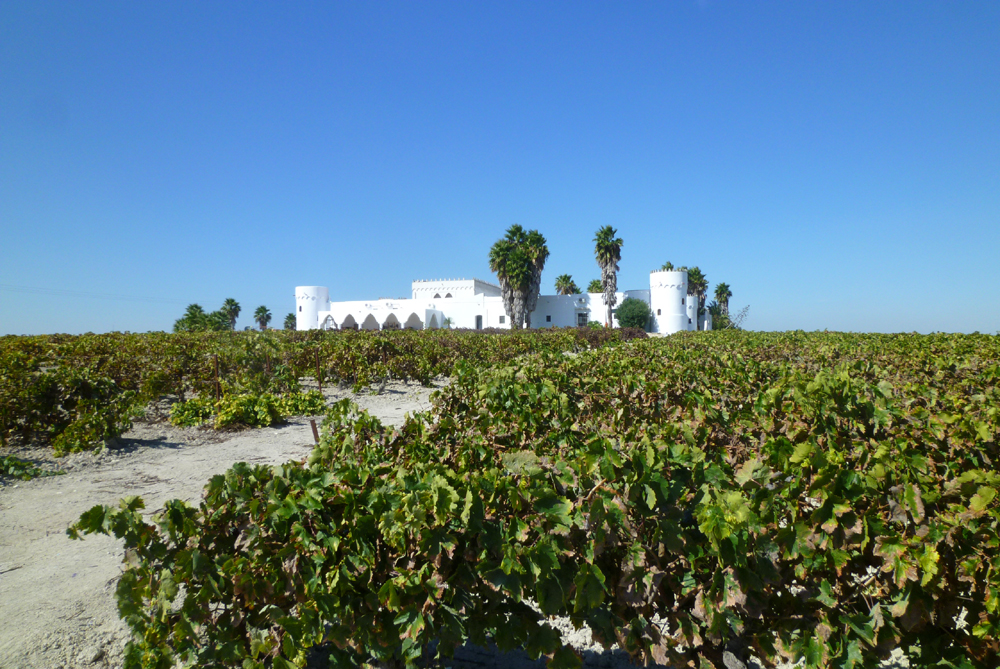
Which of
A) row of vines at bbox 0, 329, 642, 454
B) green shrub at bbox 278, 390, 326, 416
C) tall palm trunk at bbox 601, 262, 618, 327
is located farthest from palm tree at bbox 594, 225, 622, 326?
green shrub at bbox 278, 390, 326, 416

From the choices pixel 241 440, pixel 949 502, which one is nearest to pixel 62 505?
pixel 241 440

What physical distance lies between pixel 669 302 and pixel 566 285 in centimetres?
1803

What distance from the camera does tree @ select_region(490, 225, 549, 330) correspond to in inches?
2017

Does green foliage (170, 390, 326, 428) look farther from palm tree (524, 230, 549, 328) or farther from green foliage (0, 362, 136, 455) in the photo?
palm tree (524, 230, 549, 328)

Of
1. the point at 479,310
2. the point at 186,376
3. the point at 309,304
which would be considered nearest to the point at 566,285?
the point at 479,310

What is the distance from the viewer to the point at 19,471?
643 centimetres

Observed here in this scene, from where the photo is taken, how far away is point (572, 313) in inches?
2338

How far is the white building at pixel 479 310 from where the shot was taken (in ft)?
184

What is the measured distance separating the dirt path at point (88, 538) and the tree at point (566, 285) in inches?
2462

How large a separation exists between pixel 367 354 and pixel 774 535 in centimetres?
1421

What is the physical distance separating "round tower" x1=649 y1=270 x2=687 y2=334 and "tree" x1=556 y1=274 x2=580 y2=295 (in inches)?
626

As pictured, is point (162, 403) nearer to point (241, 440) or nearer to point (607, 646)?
point (241, 440)

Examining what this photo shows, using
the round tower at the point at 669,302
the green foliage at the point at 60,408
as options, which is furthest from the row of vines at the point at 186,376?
the round tower at the point at 669,302

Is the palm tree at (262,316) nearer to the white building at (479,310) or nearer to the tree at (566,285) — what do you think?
the white building at (479,310)
